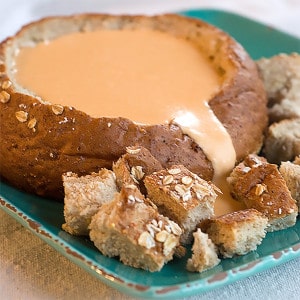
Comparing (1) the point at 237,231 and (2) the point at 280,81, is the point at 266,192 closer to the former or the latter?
(1) the point at 237,231

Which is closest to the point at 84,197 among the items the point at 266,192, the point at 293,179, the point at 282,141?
the point at 266,192

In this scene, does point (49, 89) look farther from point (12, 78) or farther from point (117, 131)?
point (117, 131)

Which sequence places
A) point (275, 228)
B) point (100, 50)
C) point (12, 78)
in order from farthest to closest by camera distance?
1. point (100, 50)
2. point (12, 78)
3. point (275, 228)

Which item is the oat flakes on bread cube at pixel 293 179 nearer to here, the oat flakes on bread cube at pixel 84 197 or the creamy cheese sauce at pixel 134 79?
the creamy cheese sauce at pixel 134 79

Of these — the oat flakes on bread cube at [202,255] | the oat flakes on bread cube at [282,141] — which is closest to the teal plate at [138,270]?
the oat flakes on bread cube at [202,255]

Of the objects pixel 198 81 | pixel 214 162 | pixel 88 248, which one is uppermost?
pixel 198 81

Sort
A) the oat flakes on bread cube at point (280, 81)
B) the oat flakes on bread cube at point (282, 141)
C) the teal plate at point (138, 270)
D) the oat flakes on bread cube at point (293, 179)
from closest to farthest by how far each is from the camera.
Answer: the teal plate at point (138, 270), the oat flakes on bread cube at point (293, 179), the oat flakes on bread cube at point (282, 141), the oat flakes on bread cube at point (280, 81)

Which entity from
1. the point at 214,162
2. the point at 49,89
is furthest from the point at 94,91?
the point at 214,162
